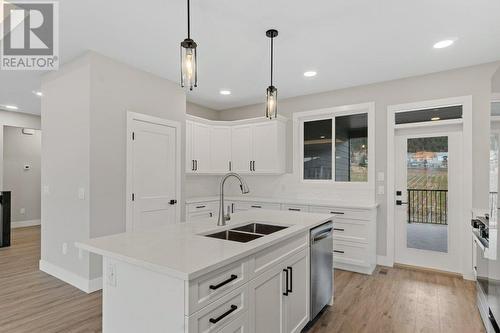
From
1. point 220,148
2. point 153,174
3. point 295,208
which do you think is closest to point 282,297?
point 295,208

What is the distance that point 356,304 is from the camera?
2873mm

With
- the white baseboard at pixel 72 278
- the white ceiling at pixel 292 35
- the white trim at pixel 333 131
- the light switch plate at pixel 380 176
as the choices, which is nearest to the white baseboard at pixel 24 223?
the white baseboard at pixel 72 278

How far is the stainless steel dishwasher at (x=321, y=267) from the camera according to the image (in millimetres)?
2418

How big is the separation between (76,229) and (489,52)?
17.4 feet

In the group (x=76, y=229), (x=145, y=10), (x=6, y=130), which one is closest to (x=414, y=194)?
(x=145, y=10)

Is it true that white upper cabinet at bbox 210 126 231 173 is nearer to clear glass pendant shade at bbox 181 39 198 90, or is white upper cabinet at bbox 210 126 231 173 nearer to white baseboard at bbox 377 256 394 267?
white baseboard at bbox 377 256 394 267

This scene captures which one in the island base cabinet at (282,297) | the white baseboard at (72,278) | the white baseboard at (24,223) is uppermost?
the island base cabinet at (282,297)

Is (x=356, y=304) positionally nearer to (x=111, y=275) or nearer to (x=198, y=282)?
(x=198, y=282)

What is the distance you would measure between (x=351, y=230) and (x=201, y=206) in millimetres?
2445

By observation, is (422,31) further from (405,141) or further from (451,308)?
(451,308)

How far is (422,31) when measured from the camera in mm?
2730

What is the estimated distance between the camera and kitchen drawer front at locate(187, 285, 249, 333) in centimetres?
128

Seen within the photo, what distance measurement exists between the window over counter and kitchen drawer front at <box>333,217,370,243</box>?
79 centimetres

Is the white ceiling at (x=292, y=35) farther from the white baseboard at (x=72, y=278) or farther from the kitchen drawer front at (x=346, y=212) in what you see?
the white baseboard at (x=72, y=278)
